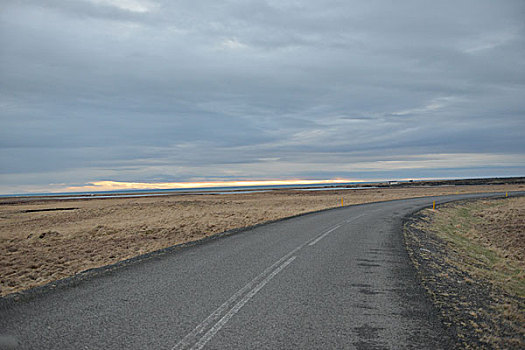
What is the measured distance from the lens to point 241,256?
11164mm

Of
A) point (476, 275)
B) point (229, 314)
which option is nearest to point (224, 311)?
point (229, 314)

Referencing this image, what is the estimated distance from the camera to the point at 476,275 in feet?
35.0

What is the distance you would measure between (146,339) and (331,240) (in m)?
10.2

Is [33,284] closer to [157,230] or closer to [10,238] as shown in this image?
[157,230]

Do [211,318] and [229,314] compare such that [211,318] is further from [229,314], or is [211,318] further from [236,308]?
[236,308]

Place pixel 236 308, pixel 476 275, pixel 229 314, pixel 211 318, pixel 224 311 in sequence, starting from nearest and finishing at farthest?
pixel 211 318 → pixel 229 314 → pixel 224 311 → pixel 236 308 → pixel 476 275

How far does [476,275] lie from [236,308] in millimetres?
8018

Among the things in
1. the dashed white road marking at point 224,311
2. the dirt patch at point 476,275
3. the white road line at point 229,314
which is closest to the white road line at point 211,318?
the dashed white road marking at point 224,311

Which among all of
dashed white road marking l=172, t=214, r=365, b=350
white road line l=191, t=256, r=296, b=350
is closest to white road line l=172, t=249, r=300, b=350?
dashed white road marking l=172, t=214, r=365, b=350

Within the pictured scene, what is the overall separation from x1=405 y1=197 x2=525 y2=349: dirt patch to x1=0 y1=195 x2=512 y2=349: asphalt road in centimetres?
46

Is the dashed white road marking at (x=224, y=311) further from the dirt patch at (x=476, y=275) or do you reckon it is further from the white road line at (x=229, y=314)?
the dirt patch at (x=476, y=275)

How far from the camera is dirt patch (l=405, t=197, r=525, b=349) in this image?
5613mm

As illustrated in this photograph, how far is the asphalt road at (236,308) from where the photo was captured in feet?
16.5

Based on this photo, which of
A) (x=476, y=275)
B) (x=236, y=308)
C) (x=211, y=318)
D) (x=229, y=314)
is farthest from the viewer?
(x=476, y=275)
